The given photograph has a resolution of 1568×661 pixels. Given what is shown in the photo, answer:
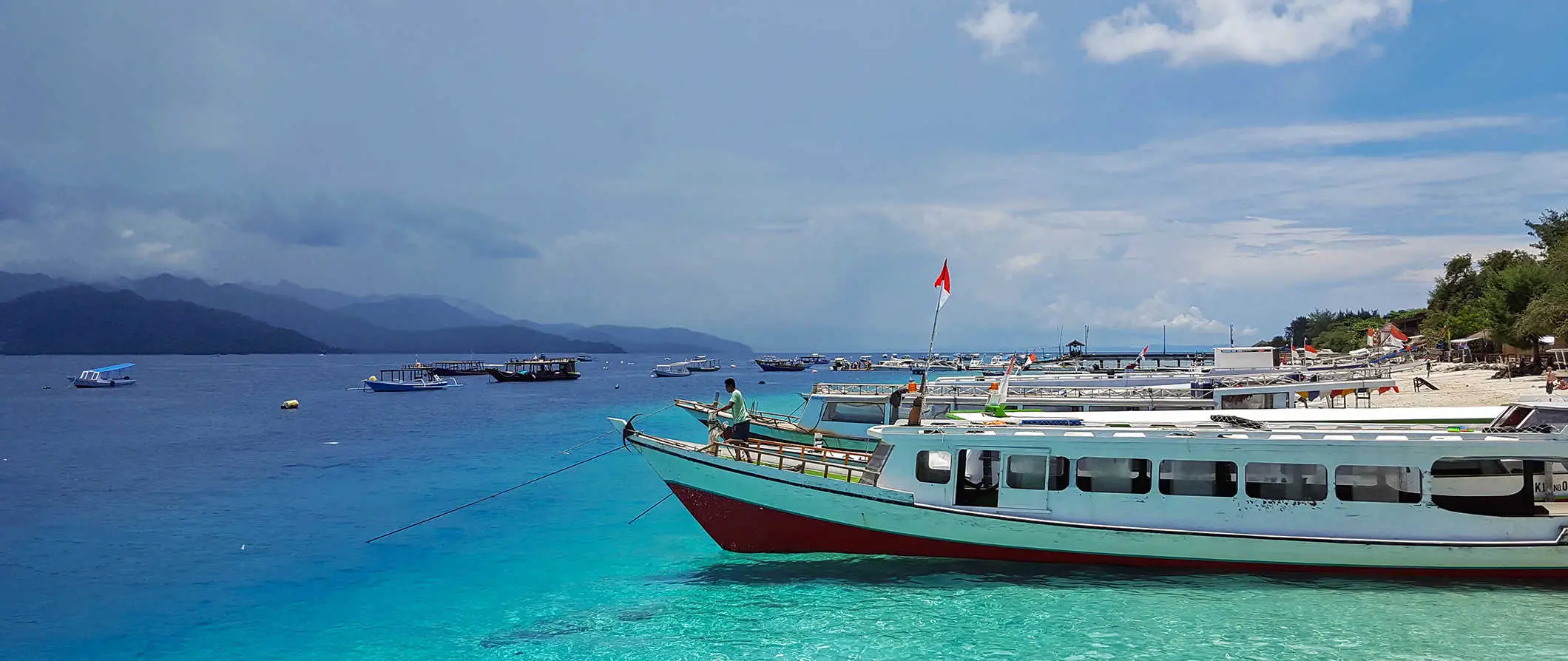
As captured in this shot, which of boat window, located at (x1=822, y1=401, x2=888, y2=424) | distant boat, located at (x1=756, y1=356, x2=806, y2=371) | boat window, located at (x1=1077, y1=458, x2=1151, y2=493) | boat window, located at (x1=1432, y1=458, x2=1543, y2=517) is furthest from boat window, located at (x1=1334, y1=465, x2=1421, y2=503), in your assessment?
distant boat, located at (x1=756, y1=356, x2=806, y2=371)

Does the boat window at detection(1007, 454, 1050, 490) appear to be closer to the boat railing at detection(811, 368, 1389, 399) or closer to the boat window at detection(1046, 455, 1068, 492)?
the boat window at detection(1046, 455, 1068, 492)

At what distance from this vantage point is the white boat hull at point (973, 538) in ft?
43.7

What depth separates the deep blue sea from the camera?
12430mm

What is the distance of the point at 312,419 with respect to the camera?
5712 cm

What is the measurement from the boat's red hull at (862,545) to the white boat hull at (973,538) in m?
0.02

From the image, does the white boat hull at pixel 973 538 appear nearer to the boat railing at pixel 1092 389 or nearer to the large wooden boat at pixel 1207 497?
the large wooden boat at pixel 1207 497

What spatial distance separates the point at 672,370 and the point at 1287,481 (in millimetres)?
125240

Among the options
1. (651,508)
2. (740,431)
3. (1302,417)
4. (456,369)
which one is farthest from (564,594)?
(456,369)

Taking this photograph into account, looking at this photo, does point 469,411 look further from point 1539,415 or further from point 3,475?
point 1539,415

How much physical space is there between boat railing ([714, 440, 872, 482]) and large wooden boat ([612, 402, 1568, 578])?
791 mm

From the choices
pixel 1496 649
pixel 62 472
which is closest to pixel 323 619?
pixel 1496 649

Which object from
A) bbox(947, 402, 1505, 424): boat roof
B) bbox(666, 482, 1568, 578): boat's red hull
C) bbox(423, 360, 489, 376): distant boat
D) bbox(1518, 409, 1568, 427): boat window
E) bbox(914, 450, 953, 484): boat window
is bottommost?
bbox(666, 482, 1568, 578): boat's red hull

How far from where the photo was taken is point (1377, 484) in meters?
13.7

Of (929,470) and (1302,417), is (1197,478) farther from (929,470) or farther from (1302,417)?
(1302,417)
